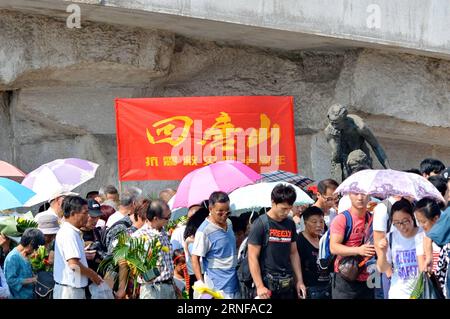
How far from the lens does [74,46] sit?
1430 cm

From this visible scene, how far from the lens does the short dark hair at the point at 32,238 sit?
29.0 feet

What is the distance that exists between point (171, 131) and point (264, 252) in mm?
4725

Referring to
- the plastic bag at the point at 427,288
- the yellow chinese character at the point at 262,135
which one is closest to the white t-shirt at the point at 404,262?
the plastic bag at the point at 427,288

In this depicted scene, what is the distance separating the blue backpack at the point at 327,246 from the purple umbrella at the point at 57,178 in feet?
10.1

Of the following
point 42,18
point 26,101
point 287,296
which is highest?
point 42,18

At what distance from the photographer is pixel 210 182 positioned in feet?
33.9

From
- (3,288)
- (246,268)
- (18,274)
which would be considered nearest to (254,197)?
(246,268)

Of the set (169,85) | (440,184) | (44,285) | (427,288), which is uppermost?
(169,85)

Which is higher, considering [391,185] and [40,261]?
[391,185]

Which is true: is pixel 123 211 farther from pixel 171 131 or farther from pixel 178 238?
pixel 171 131

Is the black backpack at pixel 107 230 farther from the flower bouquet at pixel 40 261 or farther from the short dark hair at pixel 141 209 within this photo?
the flower bouquet at pixel 40 261
